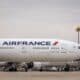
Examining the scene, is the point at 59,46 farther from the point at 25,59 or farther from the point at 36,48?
the point at 25,59

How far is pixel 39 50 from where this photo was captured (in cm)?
1738

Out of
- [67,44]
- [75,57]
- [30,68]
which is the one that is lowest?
[30,68]

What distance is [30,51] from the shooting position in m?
17.6

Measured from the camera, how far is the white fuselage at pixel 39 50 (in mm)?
17406

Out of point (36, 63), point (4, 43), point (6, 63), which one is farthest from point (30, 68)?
point (4, 43)

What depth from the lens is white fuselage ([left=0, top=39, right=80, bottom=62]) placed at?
17406 millimetres

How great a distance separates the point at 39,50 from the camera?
1738cm

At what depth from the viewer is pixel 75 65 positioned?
19750 millimetres

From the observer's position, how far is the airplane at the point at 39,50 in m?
17.4

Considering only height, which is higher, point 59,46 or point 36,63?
point 59,46

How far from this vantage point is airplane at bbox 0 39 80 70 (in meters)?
17.4

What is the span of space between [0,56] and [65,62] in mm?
5930

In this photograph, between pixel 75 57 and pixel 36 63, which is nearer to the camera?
pixel 75 57

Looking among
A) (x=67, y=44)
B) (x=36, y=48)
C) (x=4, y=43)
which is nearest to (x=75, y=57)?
(x=67, y=44)
